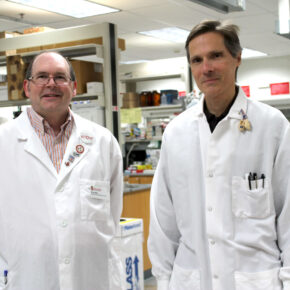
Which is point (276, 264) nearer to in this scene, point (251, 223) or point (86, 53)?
point (251, 223)

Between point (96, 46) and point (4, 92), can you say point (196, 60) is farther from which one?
point (4, 92)

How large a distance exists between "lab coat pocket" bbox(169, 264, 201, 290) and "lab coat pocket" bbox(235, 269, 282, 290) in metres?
0.16

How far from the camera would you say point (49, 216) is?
2232 mm

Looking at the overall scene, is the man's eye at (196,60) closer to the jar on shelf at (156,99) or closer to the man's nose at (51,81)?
the man's nose at (51,81)

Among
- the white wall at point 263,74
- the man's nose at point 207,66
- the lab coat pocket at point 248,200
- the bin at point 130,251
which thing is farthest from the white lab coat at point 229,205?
the white wall at point 263,74

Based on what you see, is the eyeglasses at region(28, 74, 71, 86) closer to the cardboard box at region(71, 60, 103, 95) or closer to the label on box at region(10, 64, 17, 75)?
the cardboard box at region(71, 60, 103, 95)

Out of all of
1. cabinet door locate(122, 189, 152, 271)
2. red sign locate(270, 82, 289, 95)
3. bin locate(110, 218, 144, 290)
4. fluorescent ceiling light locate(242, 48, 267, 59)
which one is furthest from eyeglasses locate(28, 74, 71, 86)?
red sign locate(270, 82, 289, 95)

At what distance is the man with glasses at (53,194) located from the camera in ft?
7.28

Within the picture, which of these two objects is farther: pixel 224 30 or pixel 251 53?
pixel 251 53

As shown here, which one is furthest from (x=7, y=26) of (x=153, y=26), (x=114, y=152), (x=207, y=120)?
(x=207, y=120)

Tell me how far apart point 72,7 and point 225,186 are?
6.54 meters

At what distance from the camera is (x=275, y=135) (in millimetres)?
1798

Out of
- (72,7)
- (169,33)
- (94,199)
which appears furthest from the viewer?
(169,33)

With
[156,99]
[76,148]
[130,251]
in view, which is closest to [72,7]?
[156,99]
